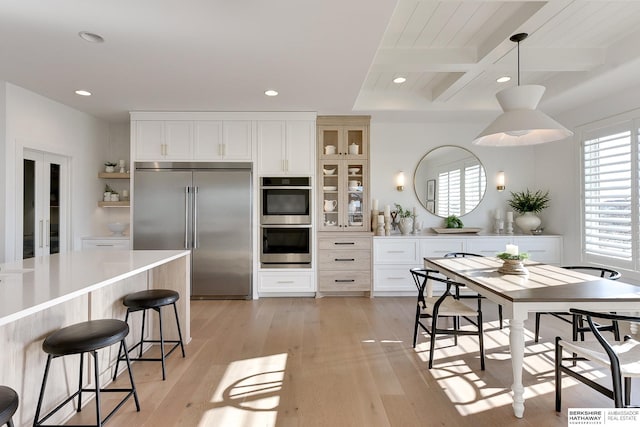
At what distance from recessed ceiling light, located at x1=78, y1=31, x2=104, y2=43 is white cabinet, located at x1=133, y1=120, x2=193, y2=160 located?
6.53ft

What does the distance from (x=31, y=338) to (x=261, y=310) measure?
2.58 meters

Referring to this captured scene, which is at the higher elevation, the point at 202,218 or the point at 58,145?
the point at 58,145

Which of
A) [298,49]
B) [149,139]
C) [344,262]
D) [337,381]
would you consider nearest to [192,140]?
[149,139]

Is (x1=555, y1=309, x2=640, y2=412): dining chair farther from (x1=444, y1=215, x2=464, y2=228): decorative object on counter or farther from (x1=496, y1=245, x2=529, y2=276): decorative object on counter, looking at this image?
(x1=444, y1=215, x2=464, y2=228): decorative object on counter

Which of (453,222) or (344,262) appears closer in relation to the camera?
(344,262)

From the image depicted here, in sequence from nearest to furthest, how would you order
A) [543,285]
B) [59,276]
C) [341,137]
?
1. [59,276]
2. [543,285]
3. [341,137]

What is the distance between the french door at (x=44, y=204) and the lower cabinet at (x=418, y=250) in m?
4.08

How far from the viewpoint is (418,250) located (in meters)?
4.83

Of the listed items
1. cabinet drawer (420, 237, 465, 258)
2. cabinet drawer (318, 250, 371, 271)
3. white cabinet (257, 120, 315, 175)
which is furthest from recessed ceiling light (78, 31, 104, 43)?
cabinet drawer (420, 237, 465, 258)

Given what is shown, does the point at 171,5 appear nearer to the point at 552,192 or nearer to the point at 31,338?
the point at 31,338

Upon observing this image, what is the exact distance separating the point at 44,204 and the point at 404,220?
15.1 ft

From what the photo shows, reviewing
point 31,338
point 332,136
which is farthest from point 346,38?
point 31,338

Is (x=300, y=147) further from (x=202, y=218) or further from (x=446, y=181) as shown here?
(x=446, y=181)

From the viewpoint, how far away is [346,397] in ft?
7.45
